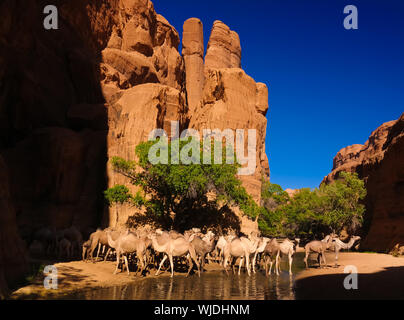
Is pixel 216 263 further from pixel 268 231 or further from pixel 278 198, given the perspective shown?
pixel 278 198

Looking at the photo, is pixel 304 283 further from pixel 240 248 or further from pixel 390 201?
pixel 390 201

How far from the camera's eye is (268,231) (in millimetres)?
37625

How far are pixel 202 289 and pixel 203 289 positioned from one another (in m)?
0.04

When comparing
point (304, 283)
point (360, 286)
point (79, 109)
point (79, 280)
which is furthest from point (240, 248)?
point (79, 109)

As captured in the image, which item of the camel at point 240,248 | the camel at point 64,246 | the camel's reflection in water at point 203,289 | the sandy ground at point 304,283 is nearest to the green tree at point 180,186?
the camel at point 240,248

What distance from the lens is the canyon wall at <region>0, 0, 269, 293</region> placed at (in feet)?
107

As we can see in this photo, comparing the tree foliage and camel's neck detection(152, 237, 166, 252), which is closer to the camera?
camel's neck detection(152, 237, 166, 252)

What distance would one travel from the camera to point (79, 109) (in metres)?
39.5

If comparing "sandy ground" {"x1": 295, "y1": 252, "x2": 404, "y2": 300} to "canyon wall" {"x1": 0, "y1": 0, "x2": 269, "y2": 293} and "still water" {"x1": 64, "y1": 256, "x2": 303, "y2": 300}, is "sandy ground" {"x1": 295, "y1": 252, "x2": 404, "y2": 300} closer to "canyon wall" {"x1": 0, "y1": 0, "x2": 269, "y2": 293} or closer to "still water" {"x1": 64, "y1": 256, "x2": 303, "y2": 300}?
"still water" {"x1": 64, "y1": 256, "x2": 303, "y2": 300}

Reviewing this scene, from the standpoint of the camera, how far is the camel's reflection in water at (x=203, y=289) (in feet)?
37.1

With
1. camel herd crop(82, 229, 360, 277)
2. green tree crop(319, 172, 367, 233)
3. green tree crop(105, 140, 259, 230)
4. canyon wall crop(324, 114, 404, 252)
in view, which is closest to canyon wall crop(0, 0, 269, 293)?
green tree crop(105, 140, 259, 230)

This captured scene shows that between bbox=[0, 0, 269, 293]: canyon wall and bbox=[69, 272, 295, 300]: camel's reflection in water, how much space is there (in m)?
12.9

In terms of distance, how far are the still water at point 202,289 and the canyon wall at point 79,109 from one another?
12866mm

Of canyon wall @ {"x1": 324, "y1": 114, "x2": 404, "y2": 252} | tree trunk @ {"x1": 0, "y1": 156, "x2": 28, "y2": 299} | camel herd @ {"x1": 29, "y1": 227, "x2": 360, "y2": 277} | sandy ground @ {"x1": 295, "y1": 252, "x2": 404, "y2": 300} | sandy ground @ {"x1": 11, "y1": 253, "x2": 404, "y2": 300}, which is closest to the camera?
sandy ground @ {"x1": 295, "y1": 252, "x2": 404, "y2": 300}
